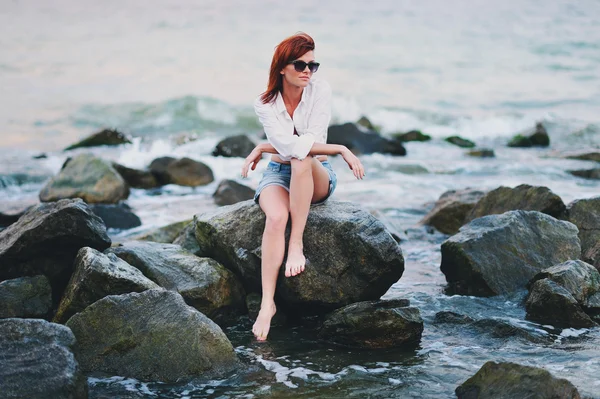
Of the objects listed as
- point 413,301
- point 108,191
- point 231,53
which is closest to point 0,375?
point 413,301

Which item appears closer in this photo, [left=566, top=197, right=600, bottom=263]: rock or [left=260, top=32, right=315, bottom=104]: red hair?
[left=260, top=32, right=315, bottom=104]: red hair

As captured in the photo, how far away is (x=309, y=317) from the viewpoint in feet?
21.4

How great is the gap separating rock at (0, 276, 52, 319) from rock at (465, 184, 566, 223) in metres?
5.60

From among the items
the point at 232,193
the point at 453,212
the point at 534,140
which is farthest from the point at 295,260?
the point at 534,140

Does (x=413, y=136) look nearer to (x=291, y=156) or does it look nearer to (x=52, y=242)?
(x=291, y=156)

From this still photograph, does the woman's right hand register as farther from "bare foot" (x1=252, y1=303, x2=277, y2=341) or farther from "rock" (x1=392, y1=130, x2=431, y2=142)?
"rock" (x1=392, y1=130, x2=431, y2=142)

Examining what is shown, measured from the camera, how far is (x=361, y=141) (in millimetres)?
19469

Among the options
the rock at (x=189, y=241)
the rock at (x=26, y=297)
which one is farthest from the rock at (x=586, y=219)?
the rock at (x=26, y=297)

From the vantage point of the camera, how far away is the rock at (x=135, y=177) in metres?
14.9

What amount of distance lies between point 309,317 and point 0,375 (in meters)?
2.85

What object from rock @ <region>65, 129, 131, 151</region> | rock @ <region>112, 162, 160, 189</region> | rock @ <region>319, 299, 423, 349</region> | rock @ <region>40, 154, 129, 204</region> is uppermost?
rock @ <region>319, 299, 423, 349</region>

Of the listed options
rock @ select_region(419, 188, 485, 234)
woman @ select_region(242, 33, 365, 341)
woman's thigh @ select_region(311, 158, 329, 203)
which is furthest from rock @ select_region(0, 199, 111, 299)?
rock @ select_region(419, 188, 485, 234)

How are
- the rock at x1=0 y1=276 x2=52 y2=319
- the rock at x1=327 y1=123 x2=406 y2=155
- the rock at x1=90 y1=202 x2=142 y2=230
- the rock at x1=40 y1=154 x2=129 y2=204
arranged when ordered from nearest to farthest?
1. the rock at x1=0 y1=276 x2=52 y2=319
2. the rock at x1=90 y1=202 x2=142 y2=230
3. the rock at x1=40 y1=154 x2=129 y2=204
4. the rock at x1=327 y1=123 x2=406 y2=155

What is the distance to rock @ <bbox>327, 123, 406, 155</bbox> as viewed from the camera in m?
19.2
